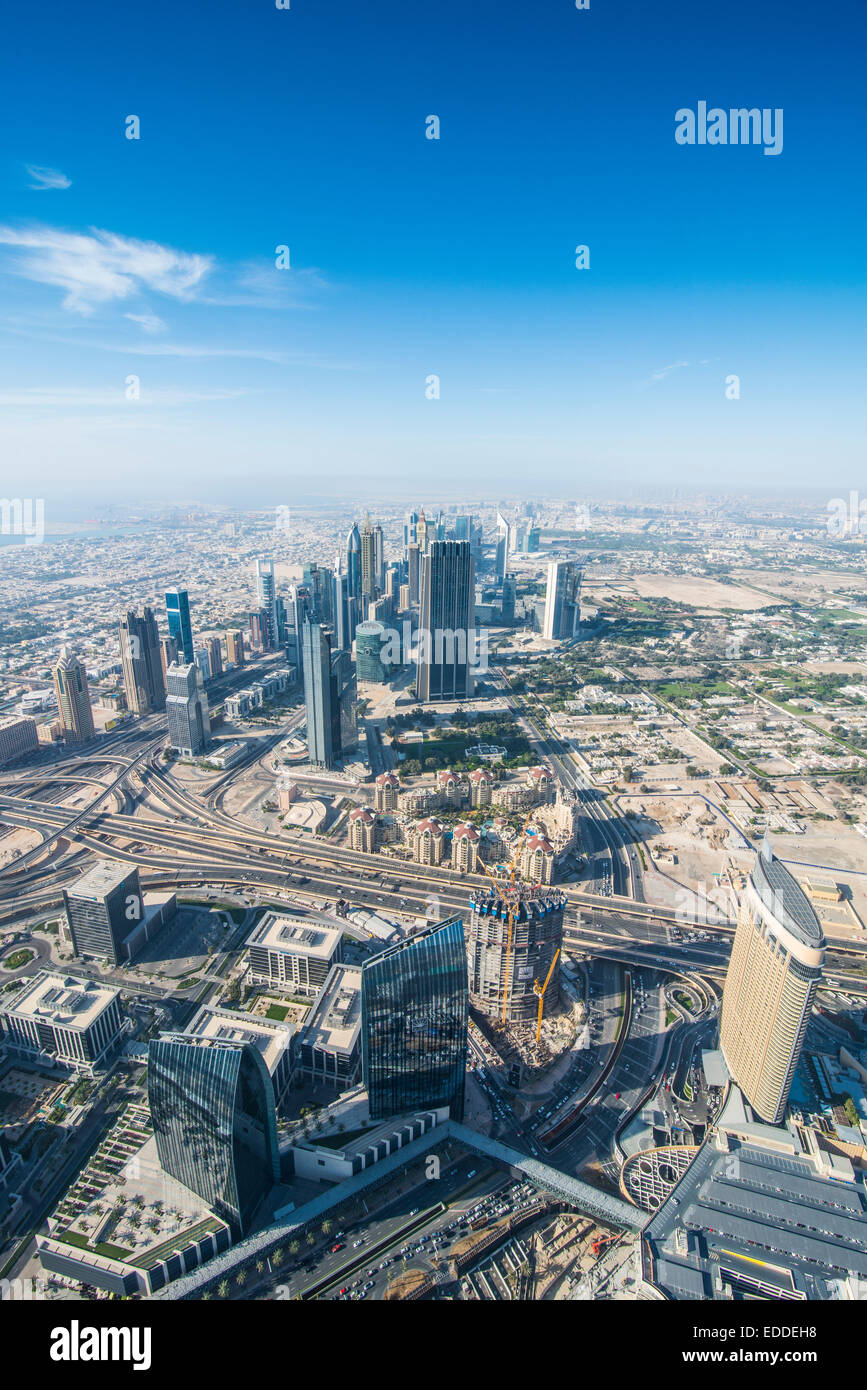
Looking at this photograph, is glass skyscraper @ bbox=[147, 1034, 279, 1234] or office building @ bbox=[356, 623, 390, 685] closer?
glass skyscraper @ bbox=[147, 1034, 279, 1234]

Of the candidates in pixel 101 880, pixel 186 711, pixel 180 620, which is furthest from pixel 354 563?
pixel 101 880

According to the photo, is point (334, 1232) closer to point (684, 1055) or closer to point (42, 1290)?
point (42, 1290)

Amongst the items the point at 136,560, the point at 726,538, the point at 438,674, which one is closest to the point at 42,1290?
the point at 438,674

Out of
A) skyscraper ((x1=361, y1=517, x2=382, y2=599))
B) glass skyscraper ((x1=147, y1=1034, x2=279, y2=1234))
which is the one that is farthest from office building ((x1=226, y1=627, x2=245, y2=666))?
glass skyscraper ((x1=147, y1=1034, x2=279, y2=1234))

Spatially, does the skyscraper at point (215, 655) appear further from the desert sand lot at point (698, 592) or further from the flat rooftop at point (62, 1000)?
the desert sand lot at point (698, 592)

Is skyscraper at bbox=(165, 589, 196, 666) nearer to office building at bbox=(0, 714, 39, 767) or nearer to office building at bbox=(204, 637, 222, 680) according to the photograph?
office building at bbox=(204, 637, 222, 680)

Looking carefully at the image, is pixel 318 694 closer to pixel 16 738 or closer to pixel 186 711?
pixel 186 711
